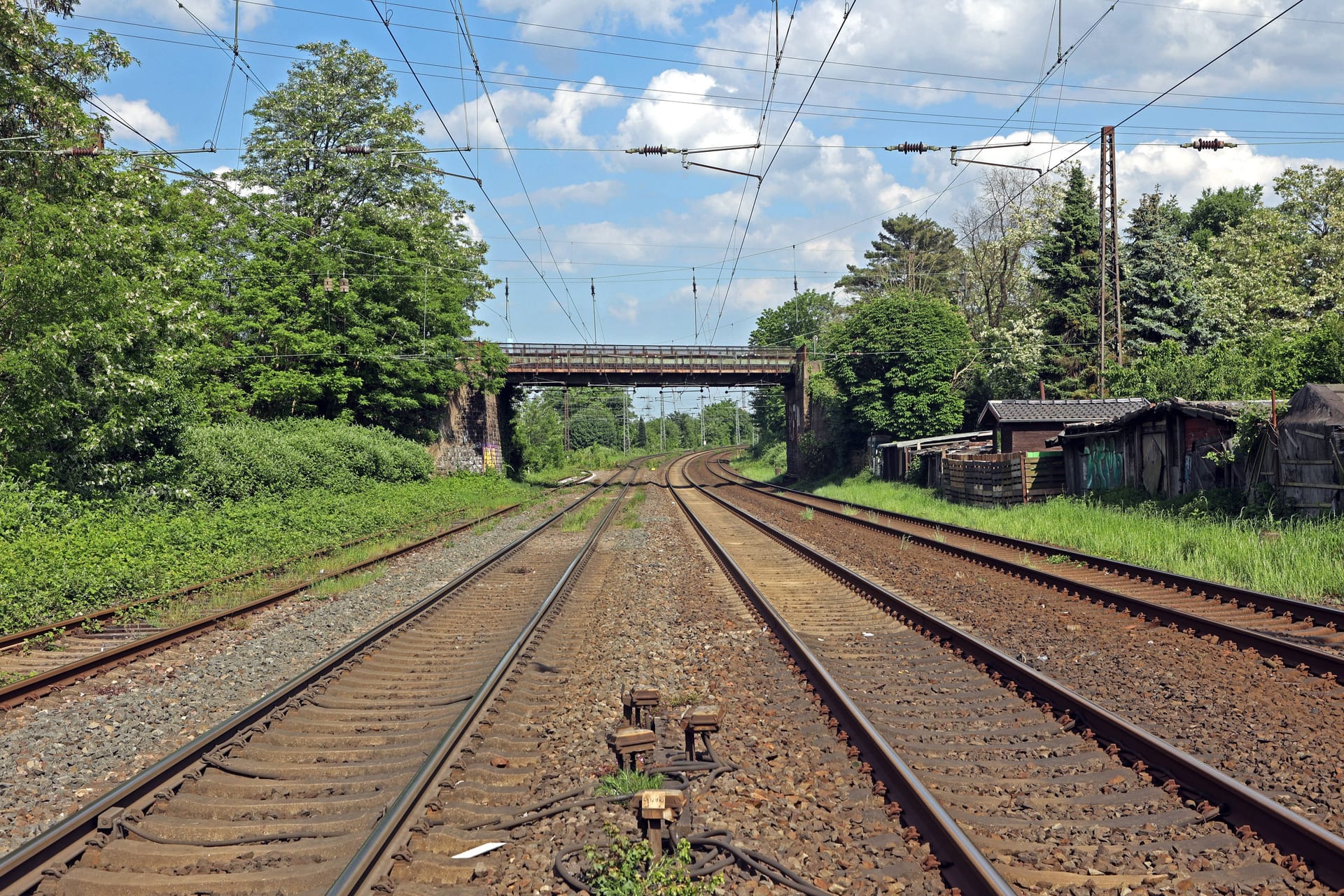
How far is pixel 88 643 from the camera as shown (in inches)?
401

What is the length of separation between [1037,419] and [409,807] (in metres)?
27.4

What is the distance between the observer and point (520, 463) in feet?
192

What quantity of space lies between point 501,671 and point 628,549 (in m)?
11.7

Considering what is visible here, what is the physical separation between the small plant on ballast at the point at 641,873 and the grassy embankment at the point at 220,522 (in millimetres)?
9352

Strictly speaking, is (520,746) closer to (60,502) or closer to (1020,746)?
(1020,746)

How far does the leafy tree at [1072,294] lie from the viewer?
39.2 meters

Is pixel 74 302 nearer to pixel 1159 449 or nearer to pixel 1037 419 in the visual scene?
pixel 1159 449

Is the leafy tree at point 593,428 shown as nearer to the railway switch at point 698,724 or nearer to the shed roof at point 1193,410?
the shed roof at point 1193,410

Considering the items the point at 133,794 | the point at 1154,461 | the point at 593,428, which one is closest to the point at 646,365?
the point at 1154,461

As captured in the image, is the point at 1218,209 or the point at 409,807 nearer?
the point at 409,807

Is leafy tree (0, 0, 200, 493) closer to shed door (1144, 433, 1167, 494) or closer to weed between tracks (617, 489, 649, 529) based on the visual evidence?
weed between tracks (617, 489, 649, 529)

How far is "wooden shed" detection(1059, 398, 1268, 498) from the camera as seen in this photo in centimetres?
1858

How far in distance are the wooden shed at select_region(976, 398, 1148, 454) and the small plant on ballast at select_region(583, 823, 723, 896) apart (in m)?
26.0

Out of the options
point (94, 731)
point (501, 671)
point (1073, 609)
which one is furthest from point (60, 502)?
point (1073, 609)
